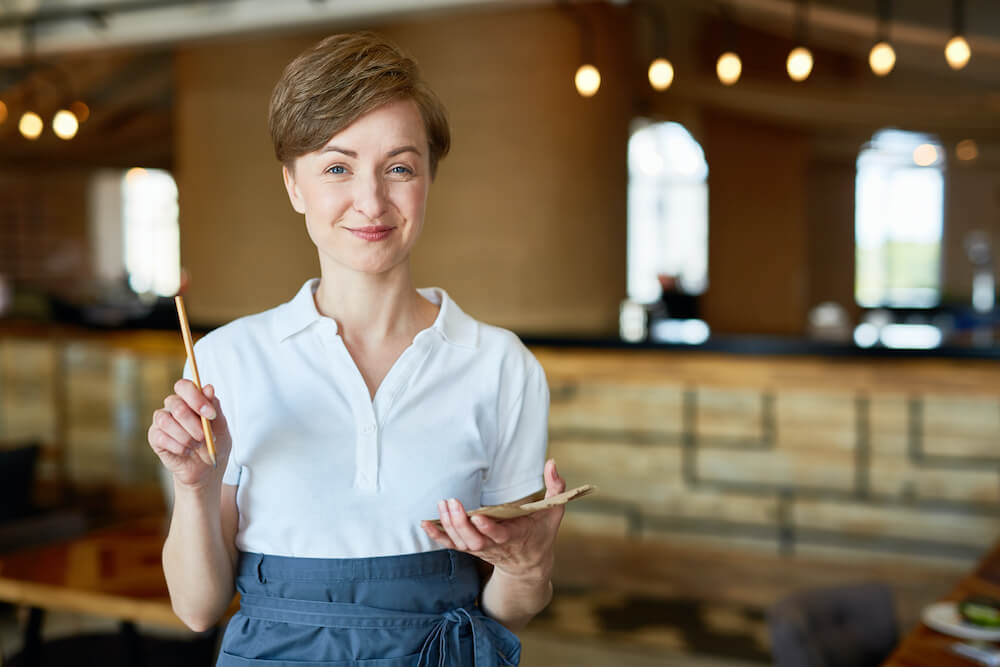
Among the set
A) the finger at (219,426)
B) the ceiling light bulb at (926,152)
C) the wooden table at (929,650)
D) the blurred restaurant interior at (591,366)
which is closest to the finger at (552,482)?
the finger at (219,426)

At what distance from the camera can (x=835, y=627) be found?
8.55 ft

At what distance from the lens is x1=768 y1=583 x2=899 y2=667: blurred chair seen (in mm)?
2334

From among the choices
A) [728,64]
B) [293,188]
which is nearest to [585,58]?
[728,64]

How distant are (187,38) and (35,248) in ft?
41.0

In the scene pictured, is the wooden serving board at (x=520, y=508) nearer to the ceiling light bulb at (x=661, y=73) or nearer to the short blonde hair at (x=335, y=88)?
the short blonde hair at (x=335, y=88)

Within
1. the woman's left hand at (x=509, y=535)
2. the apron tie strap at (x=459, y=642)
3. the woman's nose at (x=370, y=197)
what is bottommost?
the apron tie strap at (x=459, y=642)

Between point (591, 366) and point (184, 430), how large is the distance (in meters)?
4.76

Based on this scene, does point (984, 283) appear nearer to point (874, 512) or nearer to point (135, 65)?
point (874, 512)

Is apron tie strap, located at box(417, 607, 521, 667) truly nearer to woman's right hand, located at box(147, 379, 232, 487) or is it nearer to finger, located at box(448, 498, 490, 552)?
finger, located at box(448, 498, 490, 552)

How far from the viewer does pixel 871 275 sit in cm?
1650

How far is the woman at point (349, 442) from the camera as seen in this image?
988 millimetres

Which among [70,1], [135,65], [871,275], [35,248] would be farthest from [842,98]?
[35,248]

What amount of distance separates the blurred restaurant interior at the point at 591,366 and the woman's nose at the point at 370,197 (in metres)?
1.74

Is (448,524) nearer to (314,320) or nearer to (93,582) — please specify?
(314,320)
